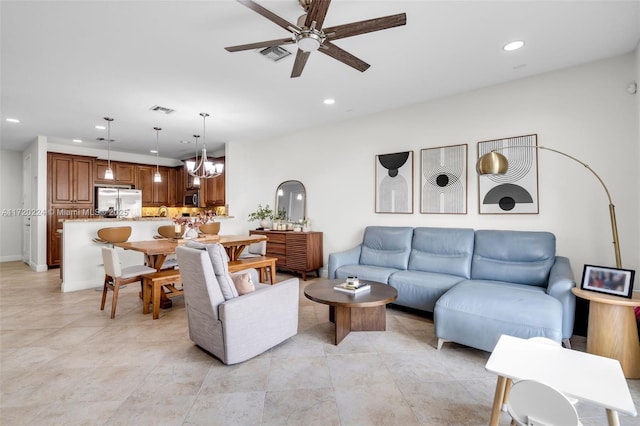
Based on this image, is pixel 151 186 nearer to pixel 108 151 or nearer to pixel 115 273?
pixel 108 151

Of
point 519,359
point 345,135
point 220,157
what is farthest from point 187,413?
point 220,157

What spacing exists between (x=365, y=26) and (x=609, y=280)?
108 inches

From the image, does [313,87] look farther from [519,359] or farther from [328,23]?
[519,359]

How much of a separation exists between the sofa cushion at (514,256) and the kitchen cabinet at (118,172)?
7.85 meters

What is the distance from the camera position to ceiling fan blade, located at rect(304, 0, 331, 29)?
1.76m

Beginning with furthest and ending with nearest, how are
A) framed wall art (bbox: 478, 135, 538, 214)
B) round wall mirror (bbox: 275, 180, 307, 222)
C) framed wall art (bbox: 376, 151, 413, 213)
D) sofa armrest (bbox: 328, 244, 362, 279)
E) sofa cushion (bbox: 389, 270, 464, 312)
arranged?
round wall mirror (bbox: 275, 180, 307, 222)
framed wall art (bbox: 376, 151, 413, 213)
sofa armrest (bbox: 328, 244, 362, 279)
framed wall art (bbox: 478, 135, 538, 214)
sofa cushion (bbox: 389, 270, 464, 312)

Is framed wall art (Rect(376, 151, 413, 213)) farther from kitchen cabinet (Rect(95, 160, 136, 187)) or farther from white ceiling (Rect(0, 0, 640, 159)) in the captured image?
kitchen cabinet (Rect(95, 160, 136, 187))

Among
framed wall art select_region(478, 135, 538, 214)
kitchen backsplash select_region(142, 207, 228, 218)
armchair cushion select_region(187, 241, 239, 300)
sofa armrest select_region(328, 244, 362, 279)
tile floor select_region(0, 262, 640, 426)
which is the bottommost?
tile floor select_region(0, 262, 640, 426)

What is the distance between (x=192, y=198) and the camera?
308 inches

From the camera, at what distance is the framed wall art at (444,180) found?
392 cm

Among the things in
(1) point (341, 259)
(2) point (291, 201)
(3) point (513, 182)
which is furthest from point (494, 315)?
(2) point (291, 201)

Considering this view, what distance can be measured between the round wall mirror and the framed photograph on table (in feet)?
13.4

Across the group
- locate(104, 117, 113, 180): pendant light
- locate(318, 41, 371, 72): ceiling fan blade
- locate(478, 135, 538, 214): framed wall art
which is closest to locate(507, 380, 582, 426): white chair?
A: locate(318, 41, 371, 72): ceiling fan blade

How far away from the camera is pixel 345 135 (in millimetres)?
5129
